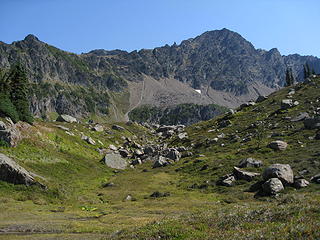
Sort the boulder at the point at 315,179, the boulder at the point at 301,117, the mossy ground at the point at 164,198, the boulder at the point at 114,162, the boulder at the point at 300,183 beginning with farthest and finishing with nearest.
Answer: the boulder at the point at 301,117 → the boulder at the point at 114,162 → the boulder at the point at 315,179 → the boulder at the point at 300,183 → the mossy ground at the point at 164,198

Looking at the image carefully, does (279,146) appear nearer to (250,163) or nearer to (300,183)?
(250,163)

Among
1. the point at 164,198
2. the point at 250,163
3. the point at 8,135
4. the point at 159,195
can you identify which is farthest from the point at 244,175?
the point at 8,135

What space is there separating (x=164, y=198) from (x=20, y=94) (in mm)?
50448

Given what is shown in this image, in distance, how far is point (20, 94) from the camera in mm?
70938

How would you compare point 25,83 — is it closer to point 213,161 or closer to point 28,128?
point 28,128

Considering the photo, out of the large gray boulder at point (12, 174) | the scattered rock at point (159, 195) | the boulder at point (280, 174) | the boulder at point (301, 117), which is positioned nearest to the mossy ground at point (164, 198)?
the large gray boulder at point (12, 174)

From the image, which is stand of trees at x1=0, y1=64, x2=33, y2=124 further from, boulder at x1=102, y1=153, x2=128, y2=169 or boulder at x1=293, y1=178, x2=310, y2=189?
boulder at x1=293, y1=178, x2=310, y2=189

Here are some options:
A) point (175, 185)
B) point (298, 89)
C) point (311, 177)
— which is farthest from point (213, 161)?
point (298, 89)

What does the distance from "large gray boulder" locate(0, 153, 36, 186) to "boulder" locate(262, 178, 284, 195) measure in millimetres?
33509

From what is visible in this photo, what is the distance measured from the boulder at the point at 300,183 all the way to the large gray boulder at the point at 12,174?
125ft

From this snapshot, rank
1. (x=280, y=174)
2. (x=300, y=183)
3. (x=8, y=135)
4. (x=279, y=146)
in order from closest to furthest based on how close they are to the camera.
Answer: (x=300, y=183)
(x=280, y=174)
(x=8, y=135)
(x=279, y=146)

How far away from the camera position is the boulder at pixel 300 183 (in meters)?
39.0

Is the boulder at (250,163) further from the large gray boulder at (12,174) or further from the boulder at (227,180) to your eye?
the large gray boulder at (12,174)

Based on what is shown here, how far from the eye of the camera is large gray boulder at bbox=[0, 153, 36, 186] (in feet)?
123
